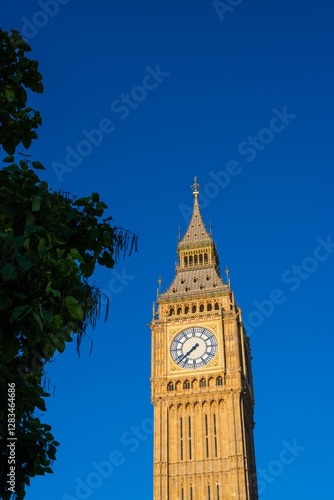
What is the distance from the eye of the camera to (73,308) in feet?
31.6

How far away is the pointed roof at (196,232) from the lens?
79.8 metres

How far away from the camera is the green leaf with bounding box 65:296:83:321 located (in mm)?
9586

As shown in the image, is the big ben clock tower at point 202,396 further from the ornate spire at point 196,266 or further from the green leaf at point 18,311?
the green leaf at point 18,311

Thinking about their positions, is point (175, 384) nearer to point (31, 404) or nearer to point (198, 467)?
point (198, 467)

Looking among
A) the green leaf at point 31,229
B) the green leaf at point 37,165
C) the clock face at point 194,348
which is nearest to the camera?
the green leaf at point 31,229

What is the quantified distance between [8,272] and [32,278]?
0.50 m

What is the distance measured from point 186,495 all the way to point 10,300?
55.6 m

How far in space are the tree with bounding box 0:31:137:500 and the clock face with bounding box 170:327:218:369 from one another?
53.4 m

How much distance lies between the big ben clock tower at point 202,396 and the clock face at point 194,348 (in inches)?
3.9

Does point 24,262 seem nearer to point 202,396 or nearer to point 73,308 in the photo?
point 73,308

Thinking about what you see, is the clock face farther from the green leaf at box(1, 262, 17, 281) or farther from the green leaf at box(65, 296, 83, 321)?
the green leaf at box(1, 262, 17, 281)

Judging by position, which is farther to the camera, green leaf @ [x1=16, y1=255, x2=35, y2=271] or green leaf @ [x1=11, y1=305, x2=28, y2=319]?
green leaf @ [x1=16, y1=255, x2=35, y2=271]

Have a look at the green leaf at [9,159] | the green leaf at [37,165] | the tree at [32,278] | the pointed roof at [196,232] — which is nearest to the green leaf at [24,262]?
the tree at [32,278]

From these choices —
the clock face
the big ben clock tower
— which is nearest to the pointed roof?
the big ben clock tower
